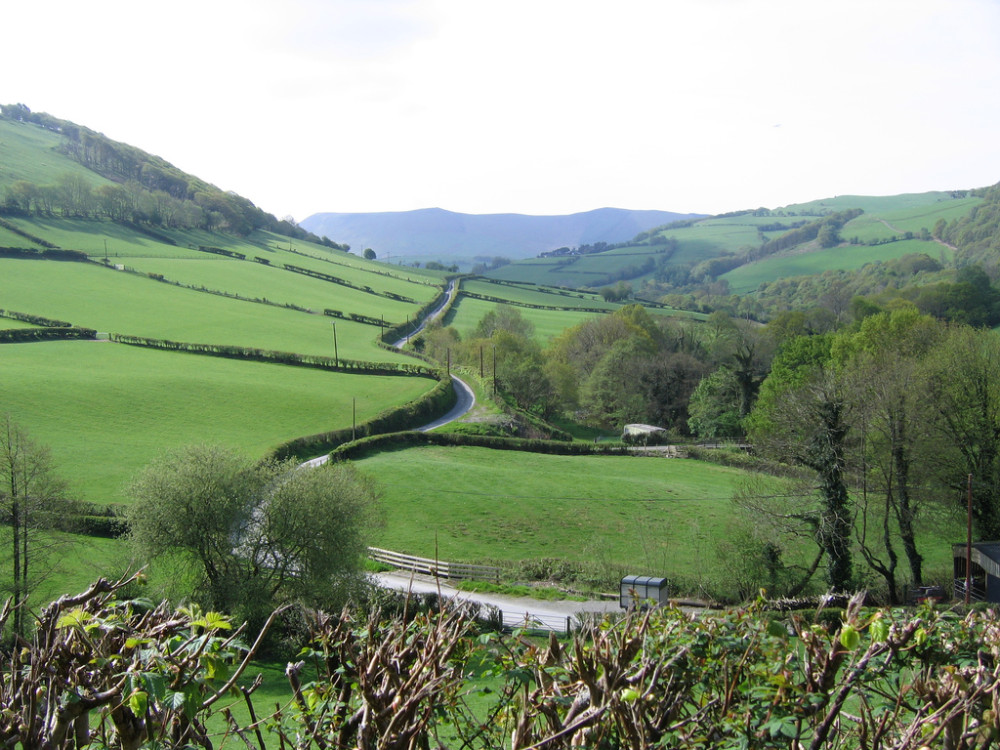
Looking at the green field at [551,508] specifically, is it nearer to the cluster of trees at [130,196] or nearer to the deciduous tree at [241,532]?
the deciduous tree at [241,532]

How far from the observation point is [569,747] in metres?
4.69

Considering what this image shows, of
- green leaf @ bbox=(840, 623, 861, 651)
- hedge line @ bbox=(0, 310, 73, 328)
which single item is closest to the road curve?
hedge line @ bbox=(0, 310, 73, 328)

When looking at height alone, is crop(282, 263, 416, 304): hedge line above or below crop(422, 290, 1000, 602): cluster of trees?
above

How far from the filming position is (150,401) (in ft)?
183

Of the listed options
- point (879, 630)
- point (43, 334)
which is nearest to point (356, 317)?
point (43, 334)

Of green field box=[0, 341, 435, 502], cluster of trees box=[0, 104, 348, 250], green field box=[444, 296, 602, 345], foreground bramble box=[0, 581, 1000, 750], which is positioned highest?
cluster of trees box=[0, 104, 348, 250]

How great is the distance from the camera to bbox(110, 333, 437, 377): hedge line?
70562 millimetres

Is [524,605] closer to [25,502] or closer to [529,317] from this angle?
[25,502]

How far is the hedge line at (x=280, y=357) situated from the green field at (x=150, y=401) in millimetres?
1306

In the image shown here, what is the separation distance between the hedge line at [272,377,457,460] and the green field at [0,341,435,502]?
1384mm

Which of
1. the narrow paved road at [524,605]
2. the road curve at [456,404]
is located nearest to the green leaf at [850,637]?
the narrow paved road at [524,605]

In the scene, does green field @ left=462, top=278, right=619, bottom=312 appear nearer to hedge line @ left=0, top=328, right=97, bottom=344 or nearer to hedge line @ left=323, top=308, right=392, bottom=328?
hedge line @ left=323, top=308, right=392, bottom=328

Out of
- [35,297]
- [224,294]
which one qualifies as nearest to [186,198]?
[224,294]

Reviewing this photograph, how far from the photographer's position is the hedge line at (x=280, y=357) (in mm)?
70562
